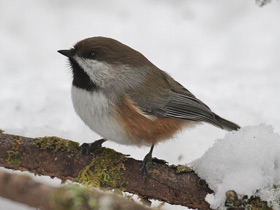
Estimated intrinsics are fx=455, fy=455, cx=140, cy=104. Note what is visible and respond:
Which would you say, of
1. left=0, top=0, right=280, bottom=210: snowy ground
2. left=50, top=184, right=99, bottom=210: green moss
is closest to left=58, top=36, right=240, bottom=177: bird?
left=50, top=184, right=99, bottom=210: green moss

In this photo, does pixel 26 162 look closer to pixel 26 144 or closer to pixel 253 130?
pixel 26 144

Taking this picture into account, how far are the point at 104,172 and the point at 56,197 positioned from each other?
0.84 m

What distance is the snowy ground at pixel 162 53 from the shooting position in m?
4.68

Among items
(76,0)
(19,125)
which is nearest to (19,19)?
(76,0)

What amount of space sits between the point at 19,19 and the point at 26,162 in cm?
414

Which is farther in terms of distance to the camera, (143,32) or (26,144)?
(143,32)

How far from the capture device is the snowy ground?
4680 millimetres

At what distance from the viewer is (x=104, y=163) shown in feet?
9.66

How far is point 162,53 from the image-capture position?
6.14m

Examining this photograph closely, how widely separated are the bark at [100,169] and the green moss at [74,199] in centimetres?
61

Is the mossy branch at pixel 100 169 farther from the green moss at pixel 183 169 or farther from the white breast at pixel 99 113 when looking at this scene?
the white breast at pixel 99 113

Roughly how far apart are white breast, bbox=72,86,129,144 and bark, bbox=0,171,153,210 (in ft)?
2.41

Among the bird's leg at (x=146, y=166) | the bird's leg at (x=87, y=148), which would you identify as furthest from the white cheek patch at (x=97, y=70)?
the bird's leg at (x=146, y=166)

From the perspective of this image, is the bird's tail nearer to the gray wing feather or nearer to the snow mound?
the gray wing feather
